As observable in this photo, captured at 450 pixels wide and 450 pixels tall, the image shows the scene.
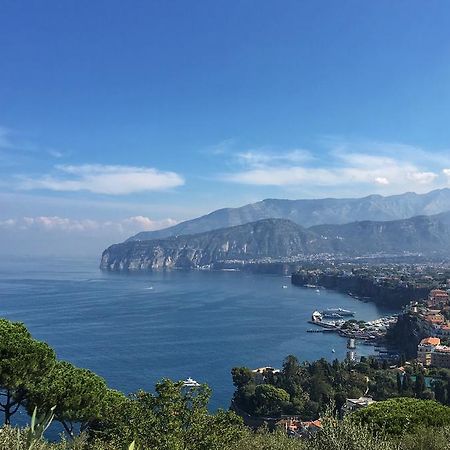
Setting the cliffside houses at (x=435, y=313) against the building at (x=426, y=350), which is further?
the cliffside houses at (x=435, y=313)

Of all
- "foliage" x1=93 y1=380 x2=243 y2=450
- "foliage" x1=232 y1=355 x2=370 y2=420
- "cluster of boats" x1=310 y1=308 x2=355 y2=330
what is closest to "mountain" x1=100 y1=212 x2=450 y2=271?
"cluster of boats" x1=310 y1=308 x2=355 y2=330

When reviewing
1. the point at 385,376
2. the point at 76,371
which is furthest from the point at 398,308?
the point at 76,371

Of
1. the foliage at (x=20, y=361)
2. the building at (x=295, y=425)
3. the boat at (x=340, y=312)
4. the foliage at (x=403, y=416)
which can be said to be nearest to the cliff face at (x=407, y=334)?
the boat at (x=340, y=312)

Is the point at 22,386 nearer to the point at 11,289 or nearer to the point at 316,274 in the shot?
the point at 11,289

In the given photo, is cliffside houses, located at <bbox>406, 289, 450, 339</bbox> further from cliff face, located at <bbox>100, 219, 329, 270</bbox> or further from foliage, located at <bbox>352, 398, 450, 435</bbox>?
cliff face, located at <bbox>100, 219, 329, 270</bbox>

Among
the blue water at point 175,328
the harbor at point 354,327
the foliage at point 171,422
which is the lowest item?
the harbor at point 354,327

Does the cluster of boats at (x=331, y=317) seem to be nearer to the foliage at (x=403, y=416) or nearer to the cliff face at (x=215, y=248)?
the foliage at (x=403, y=416)

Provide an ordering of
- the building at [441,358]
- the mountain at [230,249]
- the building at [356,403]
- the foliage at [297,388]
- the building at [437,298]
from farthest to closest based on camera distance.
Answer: the mountain at [230,249] → the building at [437,298] → the building at [441,358] → the foliage at [297,388] → the building at [356,403]
